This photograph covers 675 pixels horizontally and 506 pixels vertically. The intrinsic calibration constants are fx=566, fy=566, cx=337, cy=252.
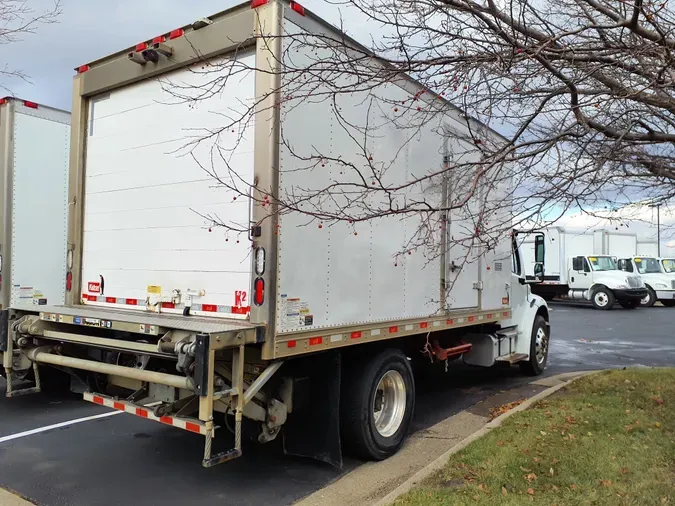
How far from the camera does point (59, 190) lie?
7.75 metres

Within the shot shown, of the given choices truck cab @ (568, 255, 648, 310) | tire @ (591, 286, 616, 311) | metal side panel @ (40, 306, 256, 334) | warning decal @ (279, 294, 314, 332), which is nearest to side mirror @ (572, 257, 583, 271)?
truck cab @ (568, 255, 648, 310)

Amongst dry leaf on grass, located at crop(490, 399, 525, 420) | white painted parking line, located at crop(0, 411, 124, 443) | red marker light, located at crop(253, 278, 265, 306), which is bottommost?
white painted parking line, located at crop(0, 411, 124, 443)

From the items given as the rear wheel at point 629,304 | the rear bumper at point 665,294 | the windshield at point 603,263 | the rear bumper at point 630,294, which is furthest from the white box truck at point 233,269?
the rear bumper at point 665,294

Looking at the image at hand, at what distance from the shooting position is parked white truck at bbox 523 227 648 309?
24969 millimetres

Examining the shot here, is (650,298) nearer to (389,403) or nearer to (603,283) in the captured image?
(603,283)

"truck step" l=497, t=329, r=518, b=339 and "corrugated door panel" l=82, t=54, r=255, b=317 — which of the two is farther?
"truck step" l=497, t=329, r=518, b=339

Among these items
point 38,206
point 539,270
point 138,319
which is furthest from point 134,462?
point 539,270

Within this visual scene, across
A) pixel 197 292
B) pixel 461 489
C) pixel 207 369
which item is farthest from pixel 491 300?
pixel 207 369

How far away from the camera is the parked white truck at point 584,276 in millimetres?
24969

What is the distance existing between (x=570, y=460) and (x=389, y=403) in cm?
171

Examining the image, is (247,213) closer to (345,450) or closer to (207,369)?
(207,369)

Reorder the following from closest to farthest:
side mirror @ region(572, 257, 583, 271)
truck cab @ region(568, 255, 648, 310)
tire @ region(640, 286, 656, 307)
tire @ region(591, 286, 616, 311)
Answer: truck cab @ region(568, 255, 648, 310) → tire @ region(591, 286, 616, 311) → side mirror @ region(572, 257, 583, 271) → tire @ region(640, 286, 656, 307)

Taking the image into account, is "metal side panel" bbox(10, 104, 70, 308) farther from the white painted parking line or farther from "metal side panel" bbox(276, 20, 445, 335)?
"metal side panel" bbox(276, 20, 445, 335)

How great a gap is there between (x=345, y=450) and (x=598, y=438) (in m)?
2.36
